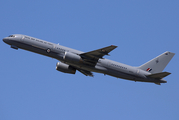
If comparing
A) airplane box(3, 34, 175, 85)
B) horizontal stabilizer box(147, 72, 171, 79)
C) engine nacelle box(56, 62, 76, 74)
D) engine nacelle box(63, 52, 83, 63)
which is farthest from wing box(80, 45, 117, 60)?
horizontal stabilizer box(147, 72, 171, 79)

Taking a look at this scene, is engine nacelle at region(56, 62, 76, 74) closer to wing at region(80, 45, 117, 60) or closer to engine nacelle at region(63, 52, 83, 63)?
engine nacelle at region(63, 52, 83, 63)

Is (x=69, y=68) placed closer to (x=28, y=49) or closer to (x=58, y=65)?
(x=58, y=65)

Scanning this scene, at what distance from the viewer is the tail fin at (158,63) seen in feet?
152

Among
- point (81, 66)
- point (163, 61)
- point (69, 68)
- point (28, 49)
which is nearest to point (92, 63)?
point (81, 66)

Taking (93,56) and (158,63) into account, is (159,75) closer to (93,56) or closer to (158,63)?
(158,63)

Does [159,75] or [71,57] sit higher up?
[71,57]

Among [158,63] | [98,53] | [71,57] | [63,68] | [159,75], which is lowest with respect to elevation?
[63,68]

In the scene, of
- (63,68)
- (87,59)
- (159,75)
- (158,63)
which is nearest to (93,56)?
(87,59)

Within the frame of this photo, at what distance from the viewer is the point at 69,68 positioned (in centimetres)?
4641

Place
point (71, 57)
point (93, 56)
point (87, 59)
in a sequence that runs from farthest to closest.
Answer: point (87, 59), point (93, 56), point (71, 57)

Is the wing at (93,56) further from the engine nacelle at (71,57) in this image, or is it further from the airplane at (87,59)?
the engine nacelle at (71,57)

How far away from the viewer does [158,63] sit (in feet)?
154

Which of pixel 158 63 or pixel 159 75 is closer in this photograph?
pixel 159 75

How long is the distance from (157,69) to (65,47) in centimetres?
1858
